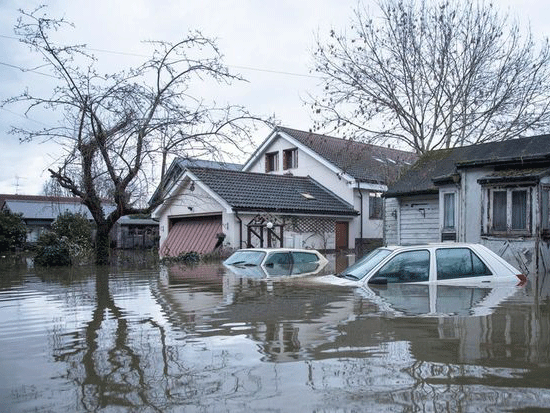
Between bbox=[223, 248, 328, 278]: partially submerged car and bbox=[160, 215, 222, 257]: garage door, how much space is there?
11028 mm

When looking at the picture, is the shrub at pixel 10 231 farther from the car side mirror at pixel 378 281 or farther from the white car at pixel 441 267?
the white car at pixel 441 267

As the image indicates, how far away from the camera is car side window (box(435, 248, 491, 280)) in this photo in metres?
8.65

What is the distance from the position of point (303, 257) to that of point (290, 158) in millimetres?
20431

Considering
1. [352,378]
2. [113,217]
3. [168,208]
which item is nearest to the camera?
[352,378]

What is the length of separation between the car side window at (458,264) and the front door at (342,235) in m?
21.9

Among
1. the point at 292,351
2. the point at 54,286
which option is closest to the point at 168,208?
the point at 54,286

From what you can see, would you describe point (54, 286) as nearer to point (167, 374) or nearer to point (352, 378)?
point (167, 374)

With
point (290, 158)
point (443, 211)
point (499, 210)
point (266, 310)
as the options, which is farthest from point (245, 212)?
point (266, 310)

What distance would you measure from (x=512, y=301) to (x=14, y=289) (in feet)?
32.8

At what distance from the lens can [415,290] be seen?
8430 millimetres

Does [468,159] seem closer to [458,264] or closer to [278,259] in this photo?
[278,259]

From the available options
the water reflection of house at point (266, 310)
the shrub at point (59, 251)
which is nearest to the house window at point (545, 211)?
the water reflection of house at point (266, 310)

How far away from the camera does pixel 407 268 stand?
28.6 ft

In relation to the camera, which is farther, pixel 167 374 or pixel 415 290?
pixel 415 290
